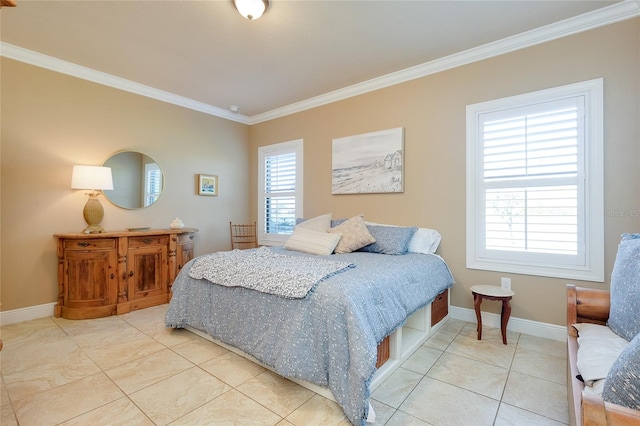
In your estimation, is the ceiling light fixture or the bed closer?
the bed

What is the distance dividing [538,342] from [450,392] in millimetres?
1220

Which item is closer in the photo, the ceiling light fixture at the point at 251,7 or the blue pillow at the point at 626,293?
the blue pillow at the point at 626,293

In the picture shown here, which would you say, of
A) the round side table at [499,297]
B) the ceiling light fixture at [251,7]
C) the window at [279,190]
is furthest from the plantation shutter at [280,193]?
the round side table at [499,297]

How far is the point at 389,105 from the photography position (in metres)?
3.40

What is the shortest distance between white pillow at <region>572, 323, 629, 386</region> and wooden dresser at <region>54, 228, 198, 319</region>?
367 cm

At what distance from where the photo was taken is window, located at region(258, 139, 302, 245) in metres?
4.32

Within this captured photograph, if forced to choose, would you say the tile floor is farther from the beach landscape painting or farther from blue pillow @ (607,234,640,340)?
the beach landscape painting

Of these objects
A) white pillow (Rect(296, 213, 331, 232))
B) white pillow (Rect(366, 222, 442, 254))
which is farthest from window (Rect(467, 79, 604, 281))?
white pillow (Rect(296, 213, 331, 232))

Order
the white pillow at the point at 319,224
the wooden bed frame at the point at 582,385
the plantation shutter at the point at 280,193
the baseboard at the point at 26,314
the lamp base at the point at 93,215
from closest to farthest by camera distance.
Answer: the wooden bed frame at the point at 582,385 < the baseboard at the point at 26,314 < the lamp base at the point at 93,215 < the white pillow at the point at 319,224 < the plantation shutter at the point at 280,193

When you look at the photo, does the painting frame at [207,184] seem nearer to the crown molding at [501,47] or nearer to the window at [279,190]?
the window at [279,190]

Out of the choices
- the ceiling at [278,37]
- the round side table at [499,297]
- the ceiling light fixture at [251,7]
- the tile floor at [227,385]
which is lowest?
the tile floor at [227,385]

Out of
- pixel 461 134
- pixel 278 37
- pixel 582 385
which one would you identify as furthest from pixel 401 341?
pixel 278 37

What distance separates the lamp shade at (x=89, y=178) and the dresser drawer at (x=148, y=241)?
644 mm

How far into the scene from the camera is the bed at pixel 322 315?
149 centimetres
